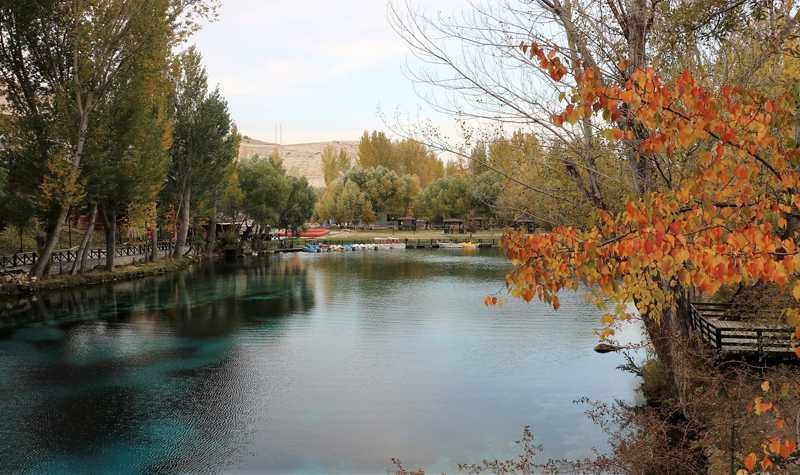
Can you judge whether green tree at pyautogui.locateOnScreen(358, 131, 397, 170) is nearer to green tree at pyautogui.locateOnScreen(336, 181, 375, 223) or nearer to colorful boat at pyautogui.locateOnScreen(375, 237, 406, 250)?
green tree at pyautogui.locateOnScreen(336, 181, 375, 223)

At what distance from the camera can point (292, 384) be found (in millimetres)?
16594

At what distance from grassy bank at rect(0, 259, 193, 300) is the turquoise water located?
10.7 feet

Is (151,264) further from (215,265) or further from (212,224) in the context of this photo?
(212,224)

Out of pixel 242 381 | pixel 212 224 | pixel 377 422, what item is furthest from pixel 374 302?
pixel 212 224

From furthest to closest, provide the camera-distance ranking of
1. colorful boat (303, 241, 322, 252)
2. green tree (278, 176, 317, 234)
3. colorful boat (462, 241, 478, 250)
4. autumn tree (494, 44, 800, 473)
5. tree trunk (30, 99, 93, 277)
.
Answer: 1. colorful boat (462, 241, 478, 250)
2. green tree (278, 176, 317, 234)
3. colorful boat (303, 241, 322, 252)
4. tree trunk (30, 99, 93, 277)
5. autumn tree (494, 44, 800, 473)

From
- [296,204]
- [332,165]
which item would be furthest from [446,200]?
[332,165]

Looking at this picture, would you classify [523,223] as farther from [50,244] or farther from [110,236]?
[110,236]

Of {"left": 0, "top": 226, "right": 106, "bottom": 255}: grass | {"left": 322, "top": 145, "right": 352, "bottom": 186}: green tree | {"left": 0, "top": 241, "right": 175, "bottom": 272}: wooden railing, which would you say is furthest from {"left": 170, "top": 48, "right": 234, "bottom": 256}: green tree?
{"left": 322, "top": 145, "right": 352, "bottom": 186}: green tree

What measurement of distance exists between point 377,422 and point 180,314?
15.9 metres

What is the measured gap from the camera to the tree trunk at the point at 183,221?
47.8m

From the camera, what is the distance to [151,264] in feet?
145

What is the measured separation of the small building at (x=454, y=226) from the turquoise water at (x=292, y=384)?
60.3 m

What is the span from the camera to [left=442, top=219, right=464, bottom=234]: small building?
91125 millimetres

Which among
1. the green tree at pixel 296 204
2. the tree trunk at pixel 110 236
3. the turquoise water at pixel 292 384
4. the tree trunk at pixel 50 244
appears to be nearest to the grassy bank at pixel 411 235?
the green tree at pixel 296 204
